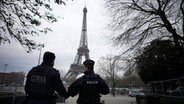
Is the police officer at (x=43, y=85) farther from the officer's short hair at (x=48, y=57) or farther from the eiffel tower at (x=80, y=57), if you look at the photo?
the eiffel tower at (x=80, y=57)

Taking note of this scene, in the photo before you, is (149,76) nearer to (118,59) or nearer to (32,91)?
(118,59)

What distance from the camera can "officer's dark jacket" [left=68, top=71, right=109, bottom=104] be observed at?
11.8ft

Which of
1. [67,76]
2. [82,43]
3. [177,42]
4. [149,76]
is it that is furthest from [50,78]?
[82,43]

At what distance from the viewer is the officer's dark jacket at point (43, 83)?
3.24 meters

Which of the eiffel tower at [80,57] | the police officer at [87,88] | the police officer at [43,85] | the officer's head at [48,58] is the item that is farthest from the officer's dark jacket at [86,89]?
the eiffel tower at [80,57]

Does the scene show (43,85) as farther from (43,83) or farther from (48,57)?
(48,57)

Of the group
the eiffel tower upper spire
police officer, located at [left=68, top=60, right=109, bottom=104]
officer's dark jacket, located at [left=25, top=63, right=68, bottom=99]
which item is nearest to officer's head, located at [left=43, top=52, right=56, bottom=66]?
officer's dark jacket, located at [left=25, top=63, right=68, bottom=99]

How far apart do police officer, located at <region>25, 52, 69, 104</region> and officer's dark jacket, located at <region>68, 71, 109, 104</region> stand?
0.75ft

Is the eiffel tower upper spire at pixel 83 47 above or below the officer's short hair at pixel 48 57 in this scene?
above

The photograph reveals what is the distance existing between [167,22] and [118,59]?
4319mm

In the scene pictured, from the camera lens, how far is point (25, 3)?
7.62 meters

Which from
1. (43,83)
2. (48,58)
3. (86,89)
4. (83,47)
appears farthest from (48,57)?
(83,47)

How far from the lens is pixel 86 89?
364 cm

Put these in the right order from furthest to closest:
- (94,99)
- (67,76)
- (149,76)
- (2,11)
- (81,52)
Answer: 1. (81,52)
2. (67,76)
3. (149,76)
4. (2,11)
5. (94,99)
